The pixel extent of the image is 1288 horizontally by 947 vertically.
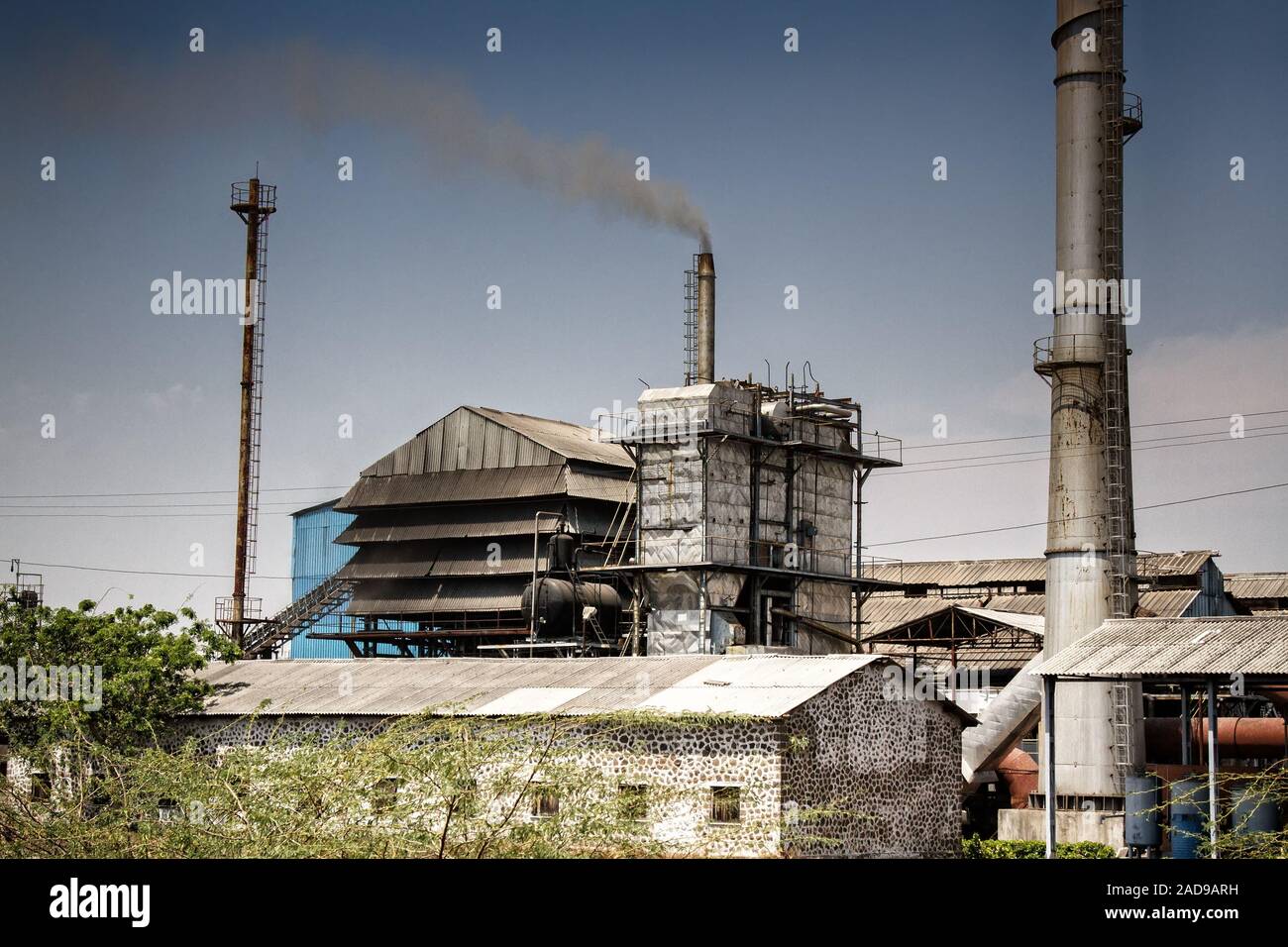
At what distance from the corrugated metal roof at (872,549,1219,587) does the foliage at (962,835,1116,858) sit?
2199 cm

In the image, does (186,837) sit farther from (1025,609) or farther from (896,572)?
(896,572)

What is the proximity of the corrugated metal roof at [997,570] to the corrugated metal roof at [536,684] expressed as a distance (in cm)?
2185

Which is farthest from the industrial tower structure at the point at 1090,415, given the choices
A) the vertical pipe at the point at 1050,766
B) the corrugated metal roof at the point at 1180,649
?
the vertical pipe at the point at 1050,766

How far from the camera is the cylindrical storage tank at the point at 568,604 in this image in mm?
47000

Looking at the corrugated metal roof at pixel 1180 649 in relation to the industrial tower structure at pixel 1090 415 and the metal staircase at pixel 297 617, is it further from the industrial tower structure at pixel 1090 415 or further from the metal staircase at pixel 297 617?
the metal staircase at pixel 297 617

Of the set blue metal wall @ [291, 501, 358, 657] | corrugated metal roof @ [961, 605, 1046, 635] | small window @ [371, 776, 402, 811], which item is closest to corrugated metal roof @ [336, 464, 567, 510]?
blue metal wall @ [291, 501, 358, 657]

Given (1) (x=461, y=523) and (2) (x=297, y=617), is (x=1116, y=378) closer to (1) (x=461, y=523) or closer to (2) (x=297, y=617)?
(1) (x=461, y=523)

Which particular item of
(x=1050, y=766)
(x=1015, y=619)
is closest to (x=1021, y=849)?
(x=1050, y=766)

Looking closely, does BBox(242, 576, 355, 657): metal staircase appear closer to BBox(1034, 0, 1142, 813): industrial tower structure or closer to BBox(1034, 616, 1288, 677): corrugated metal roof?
BBox(1034, 0, 1142, 813): industrial tower structure

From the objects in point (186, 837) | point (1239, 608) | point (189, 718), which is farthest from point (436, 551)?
point (186, 837)

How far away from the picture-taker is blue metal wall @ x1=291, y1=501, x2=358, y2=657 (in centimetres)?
A: 6347

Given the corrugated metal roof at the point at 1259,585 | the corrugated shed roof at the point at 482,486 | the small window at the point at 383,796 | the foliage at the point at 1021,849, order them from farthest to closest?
the corrugated metal roof at the point at 1259,585
the corrugated shed roof at the point at 482,486
the foliage at the point at 1021,849
the small window at the point at 383,796
